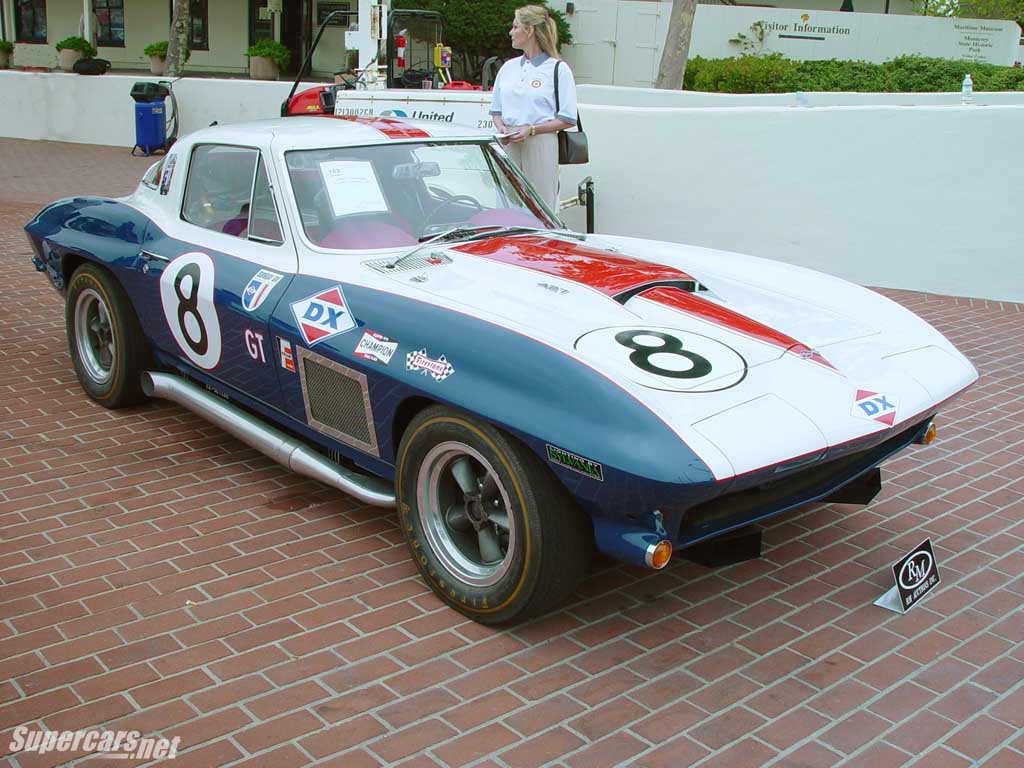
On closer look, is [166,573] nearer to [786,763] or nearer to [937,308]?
[786,763]

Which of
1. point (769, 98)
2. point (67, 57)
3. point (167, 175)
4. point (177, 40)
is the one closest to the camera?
point (167, 175)

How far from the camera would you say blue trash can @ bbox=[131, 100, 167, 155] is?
603 inches

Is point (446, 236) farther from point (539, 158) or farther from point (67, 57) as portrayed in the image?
point (67, 57)

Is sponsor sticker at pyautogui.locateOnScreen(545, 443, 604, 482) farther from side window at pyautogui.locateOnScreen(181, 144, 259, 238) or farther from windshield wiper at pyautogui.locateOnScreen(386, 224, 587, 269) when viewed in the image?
side window at pyautogui.locateOnScreen(181, 144, 259, 238)

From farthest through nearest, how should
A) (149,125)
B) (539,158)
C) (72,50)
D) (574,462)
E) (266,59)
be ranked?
(266,59) → (72,50) → (149,125) → (539,158) → (574,462)

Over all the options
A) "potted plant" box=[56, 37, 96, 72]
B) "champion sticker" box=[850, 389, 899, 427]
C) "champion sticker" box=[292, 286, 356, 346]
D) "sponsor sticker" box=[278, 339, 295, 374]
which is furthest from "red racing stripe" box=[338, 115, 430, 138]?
"potted plant" box=[56, 37, 96, 72]

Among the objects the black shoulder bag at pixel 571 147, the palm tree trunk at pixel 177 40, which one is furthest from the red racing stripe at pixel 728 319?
the palm tree trunk at pixel 177 40

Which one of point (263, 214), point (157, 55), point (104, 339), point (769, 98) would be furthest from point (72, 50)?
point (263, 214)

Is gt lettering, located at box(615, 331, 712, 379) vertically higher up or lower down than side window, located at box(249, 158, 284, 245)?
lower down

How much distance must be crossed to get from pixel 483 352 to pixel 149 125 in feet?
45.8

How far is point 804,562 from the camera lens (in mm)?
3809

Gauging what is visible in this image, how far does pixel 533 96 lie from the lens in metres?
7.08

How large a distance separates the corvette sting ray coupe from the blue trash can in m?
11.3

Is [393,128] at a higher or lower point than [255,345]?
higher
